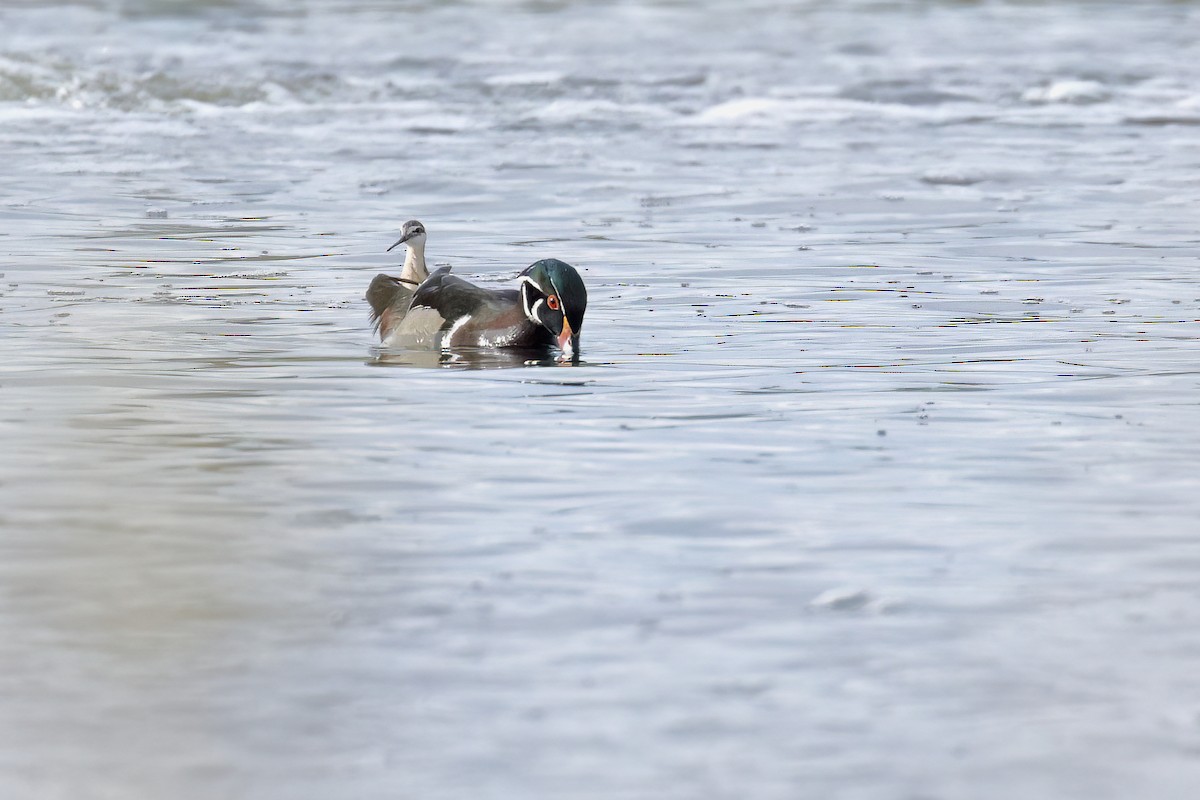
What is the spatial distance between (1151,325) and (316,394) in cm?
519

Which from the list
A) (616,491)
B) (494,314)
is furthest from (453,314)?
(616,491)

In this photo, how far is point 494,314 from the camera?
41.4 ft

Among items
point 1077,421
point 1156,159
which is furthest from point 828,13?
point 1077,421

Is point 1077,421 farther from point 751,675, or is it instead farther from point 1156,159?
point 1156,159

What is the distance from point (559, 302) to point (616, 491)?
12.9 ft

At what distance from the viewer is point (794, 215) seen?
763 inches

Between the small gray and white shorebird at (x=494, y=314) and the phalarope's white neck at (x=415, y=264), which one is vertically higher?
the phalarope's white neck at (x=415, y=264)

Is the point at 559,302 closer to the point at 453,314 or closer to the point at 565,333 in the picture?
the point at 565,333

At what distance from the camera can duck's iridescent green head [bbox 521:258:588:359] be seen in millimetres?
12312

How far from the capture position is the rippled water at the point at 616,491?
5.66 m

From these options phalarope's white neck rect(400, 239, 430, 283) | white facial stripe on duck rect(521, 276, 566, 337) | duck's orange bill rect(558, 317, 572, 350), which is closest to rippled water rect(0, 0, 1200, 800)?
duck's orange bill rect(558, 317, 572, 350)

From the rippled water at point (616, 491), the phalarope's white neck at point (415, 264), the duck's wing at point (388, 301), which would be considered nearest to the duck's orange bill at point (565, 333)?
the rippled water at point (616, 491)

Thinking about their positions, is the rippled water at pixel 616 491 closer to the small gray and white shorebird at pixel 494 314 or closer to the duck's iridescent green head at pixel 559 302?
the duck's iridescent green head at pixel 559 302

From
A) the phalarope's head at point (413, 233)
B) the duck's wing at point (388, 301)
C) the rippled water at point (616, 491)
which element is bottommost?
the rippled water at point (616, 491)
